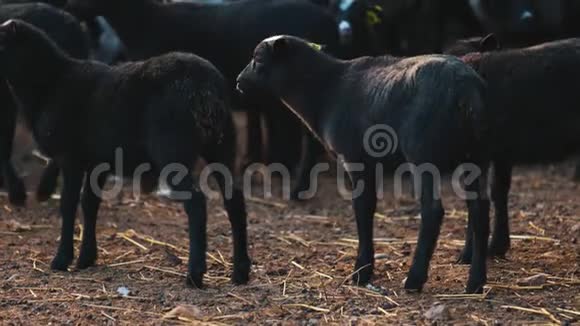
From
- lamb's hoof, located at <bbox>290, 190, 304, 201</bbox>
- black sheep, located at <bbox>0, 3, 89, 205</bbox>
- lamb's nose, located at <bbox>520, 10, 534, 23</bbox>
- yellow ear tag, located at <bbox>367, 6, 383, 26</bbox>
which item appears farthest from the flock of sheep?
yellow ear tag, located at <bbox>367, 6, 383, 26</bbox>

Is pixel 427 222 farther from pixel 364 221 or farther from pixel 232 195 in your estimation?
pixel 232 195

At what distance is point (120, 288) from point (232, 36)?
3.72 m

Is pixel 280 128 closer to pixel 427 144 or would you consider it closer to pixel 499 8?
pixel 499 8

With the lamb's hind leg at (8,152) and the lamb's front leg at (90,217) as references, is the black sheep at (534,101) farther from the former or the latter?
the lamb's hind leg at (8,152)

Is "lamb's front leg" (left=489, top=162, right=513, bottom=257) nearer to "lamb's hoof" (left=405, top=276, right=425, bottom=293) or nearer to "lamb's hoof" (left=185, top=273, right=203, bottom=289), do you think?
"lamb's hoof" (left=405, top=276, right=425, bottom=293)

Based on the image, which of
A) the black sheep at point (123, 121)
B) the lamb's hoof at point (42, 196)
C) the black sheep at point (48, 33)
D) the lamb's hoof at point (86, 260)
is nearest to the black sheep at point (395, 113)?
the black sheep at point (123, 121)

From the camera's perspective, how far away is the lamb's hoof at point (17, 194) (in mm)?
9305

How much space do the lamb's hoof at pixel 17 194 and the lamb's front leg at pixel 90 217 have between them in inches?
87.0

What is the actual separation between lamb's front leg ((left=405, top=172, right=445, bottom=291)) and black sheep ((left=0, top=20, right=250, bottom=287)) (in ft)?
3.70

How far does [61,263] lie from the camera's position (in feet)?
23.5

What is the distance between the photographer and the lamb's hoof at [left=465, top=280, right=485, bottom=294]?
6.27 m

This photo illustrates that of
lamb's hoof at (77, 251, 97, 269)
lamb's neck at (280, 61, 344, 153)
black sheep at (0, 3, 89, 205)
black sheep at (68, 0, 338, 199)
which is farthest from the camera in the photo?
black sheep at (68, 0, 338, 199)

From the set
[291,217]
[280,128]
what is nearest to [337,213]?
[291,217]

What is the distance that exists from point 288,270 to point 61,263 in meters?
1.47
